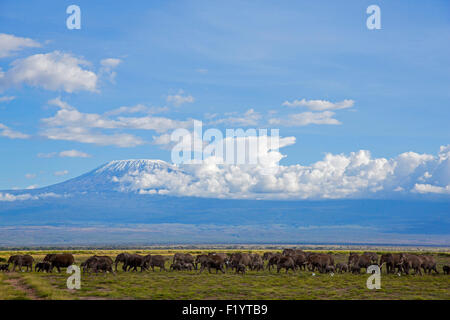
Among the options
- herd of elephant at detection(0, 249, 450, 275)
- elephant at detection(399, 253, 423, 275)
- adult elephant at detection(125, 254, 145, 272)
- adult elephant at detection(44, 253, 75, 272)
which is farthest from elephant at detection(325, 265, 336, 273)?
adult elephant at detection(44, 253, 75, 272)

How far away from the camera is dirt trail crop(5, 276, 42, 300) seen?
1008 inches

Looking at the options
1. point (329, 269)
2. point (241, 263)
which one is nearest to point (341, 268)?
point (329, 269)

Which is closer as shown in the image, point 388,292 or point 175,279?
point 388,292

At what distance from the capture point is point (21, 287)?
2992 centimetres

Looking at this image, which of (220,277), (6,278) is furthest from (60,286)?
(220,277)

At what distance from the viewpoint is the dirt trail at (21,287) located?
25.6 meters

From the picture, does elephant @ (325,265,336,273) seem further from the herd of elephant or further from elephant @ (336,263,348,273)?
elephant @ (336,263,348,273)

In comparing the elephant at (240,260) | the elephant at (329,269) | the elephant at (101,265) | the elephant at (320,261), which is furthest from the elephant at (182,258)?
the elephant at (329,269)

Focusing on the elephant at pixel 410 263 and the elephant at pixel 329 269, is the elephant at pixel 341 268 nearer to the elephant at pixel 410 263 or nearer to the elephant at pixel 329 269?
the elephant at pixel 329 269

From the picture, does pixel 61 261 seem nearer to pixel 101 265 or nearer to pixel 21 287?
pixel 101 265
